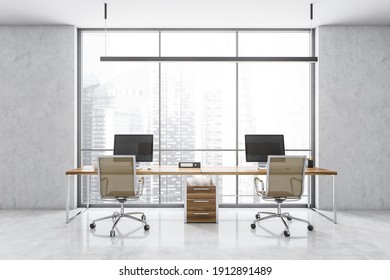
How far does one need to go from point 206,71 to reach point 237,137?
147cm

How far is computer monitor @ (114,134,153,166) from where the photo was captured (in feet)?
17.3

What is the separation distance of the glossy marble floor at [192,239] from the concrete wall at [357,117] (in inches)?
28.0

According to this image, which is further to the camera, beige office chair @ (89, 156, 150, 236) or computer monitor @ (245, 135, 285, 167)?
computer monitor @ (245, 135, 285, 167)

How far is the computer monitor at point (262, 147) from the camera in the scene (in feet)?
17.5

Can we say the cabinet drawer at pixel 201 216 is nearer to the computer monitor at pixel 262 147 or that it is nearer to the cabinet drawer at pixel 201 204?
the cabinet drawer at pixel 201 204

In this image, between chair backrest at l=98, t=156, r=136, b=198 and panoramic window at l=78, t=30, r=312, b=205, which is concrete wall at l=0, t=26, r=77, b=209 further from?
chair backrest at l=98, t=156, r=136, b=198

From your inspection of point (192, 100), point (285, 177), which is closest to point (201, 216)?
point (285, 177)

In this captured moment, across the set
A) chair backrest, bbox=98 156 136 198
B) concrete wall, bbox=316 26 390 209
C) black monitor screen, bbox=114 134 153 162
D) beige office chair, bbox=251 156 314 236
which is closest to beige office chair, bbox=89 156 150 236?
chair backrest, bbox=98 156 136 198

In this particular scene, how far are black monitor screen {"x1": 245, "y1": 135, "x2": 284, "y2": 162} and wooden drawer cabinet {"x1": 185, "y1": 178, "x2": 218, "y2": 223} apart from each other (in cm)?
92

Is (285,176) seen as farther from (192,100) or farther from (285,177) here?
(192,100)

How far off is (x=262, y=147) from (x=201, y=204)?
1450 millimetres
